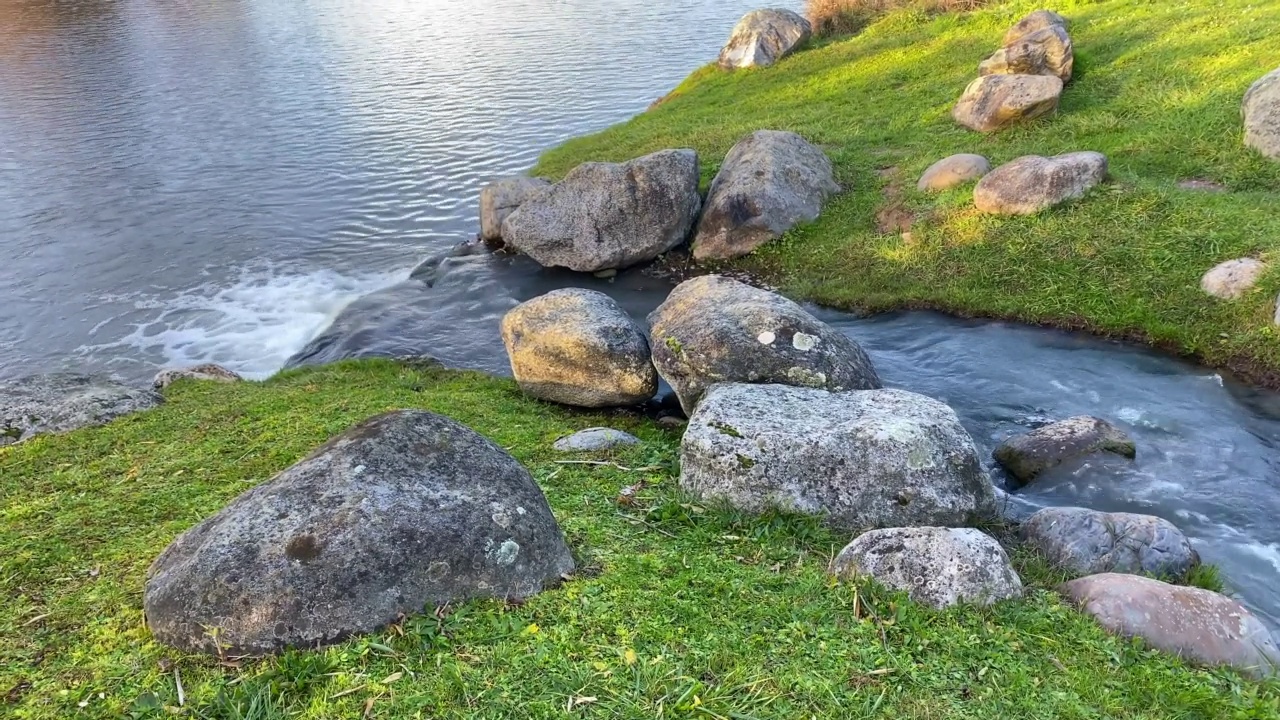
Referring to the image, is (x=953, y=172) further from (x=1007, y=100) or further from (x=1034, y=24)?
(x=1034, y=24)

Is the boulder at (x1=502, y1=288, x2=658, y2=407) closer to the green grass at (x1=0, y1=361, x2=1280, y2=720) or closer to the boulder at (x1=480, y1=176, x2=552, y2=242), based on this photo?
the green grass at (x1=0, y1=361, x2=1280, y2=720)

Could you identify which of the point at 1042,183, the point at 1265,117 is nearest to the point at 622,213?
the point at 1042,183

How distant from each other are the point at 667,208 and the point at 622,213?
3.55 feet

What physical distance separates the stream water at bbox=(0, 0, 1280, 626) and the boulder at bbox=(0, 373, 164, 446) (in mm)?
4909

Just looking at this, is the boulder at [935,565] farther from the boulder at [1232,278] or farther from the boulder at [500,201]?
the boulder at [500,201]

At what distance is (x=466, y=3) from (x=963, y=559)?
62.8 metres

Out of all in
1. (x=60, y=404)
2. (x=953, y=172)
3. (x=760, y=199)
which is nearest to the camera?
(x=60, y=404)

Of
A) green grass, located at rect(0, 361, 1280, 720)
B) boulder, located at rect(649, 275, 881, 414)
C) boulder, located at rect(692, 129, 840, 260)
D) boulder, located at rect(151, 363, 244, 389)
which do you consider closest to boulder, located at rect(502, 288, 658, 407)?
boulder, located at rect(649, 275, 881, 414)

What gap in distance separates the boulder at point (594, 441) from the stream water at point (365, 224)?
5098 millimetres

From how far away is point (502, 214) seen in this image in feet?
75.2

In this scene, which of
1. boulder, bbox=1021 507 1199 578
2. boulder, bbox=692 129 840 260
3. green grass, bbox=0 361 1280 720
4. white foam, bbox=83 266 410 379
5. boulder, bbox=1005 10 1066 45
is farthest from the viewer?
boulder, bbox=1005 10 1066 45

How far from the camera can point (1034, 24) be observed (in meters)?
24.2

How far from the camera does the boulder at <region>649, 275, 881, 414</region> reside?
1097 cm

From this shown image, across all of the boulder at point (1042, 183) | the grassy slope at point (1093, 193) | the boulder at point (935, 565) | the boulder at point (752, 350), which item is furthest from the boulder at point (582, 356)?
the boulder at point (1042, 183)
